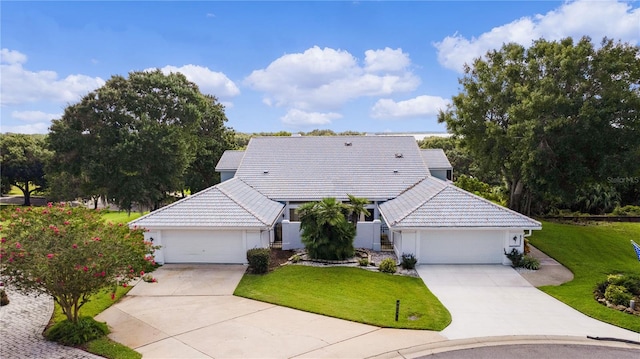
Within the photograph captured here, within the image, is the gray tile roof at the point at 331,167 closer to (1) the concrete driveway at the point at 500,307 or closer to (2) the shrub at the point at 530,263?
(1) the concrete driveway at the point at 500,307

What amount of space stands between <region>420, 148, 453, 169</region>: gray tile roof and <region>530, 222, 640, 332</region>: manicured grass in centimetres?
784

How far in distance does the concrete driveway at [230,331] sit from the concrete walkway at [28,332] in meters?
1.52

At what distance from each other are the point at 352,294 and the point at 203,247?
835 cm

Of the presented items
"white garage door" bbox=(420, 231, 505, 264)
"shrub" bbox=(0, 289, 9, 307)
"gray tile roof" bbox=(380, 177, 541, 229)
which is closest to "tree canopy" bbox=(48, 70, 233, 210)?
"shrub" bbox=(0, 289, 9, 307)

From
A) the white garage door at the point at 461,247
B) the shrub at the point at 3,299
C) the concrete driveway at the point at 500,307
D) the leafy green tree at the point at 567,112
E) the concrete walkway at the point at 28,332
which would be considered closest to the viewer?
the concrete walkway at the point at 28,332

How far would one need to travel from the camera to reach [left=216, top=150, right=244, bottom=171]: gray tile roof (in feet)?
99.2

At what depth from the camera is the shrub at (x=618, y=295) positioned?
15164 mm

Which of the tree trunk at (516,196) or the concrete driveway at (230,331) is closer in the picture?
the concrete driveway at (230,331)

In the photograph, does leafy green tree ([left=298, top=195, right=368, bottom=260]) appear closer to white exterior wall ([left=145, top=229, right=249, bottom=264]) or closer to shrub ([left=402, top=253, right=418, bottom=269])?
white exterior wall ([left=145, top=229, right=249, bottom=264])

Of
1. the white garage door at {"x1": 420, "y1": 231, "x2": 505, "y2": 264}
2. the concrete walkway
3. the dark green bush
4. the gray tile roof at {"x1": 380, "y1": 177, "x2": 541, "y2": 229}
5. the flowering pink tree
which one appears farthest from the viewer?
the white garage door at {"x1": 420, "y1": 231, "x2": 505, "y2": 264}

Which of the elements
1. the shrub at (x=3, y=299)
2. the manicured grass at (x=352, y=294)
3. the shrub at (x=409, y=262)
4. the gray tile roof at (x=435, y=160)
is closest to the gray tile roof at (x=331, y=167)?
the gray tile roof at (x=435, y=160)

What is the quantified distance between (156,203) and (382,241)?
22.1 meters

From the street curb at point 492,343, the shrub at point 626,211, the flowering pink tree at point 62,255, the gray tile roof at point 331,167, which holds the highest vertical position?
the gray tile roof at point 331,167

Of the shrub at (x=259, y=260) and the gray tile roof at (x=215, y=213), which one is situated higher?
the gray tile roof at (x=215, y=213)
